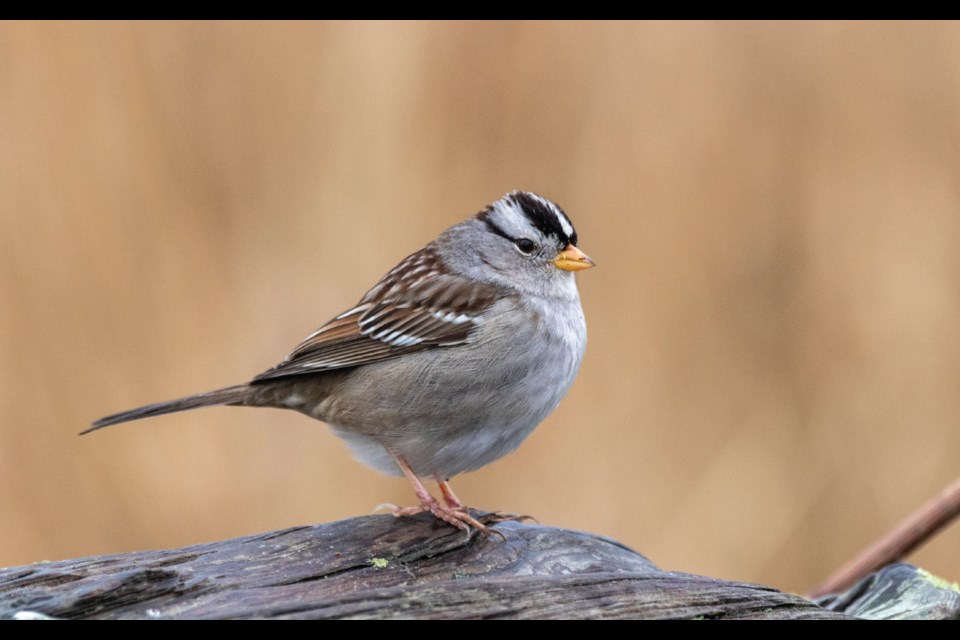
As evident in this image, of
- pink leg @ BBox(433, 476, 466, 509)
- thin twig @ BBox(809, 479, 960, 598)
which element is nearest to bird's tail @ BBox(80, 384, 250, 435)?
pink leg @ BBox(433, 476, 466, 509)

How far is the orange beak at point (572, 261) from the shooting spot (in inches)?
144

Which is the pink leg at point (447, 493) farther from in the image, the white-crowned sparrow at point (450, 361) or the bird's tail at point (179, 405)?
the bird's tail at point (179, 405)

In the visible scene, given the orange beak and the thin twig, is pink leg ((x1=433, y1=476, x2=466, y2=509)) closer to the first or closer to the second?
the orange beak

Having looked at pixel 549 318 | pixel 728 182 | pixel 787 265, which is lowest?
pixel 549 318

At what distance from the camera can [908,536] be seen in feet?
9.32

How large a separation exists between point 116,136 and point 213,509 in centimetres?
171

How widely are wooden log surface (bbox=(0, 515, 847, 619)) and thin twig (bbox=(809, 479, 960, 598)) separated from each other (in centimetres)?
34

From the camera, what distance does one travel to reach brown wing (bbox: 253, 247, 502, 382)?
3.47 metres

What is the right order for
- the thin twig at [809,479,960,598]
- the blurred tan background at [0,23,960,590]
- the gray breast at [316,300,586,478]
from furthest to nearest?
the blurred tan background at [0,23,960,590] < the gray breast at [316,300,586,478] < the thin twig at [809,479,960,598]

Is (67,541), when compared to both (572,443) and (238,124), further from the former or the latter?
(572,443)

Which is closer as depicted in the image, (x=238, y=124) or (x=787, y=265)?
(x=238, y=124)
